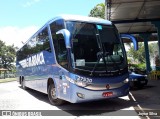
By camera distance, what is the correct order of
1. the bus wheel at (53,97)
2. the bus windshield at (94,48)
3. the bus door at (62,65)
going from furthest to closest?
the bus wheel at (53,97), the bus door at (62,65), the bus windshield at (94,48)

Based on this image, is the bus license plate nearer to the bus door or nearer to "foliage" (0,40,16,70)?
the bus door

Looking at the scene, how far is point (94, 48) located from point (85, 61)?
684 mm

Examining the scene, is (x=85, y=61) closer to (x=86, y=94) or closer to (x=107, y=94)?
(x=86, y=94)

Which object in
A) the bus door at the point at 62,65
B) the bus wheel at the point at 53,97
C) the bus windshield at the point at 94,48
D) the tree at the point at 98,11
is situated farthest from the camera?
the tree at the point at 98,11

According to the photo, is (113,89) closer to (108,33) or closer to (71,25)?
(108,33)

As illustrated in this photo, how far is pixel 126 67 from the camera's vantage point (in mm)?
8672

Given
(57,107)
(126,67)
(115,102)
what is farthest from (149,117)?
(57,107)

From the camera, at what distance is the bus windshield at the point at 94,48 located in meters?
7.98

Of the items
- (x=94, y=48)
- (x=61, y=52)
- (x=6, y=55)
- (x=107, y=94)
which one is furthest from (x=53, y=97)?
(x=6, y=55)

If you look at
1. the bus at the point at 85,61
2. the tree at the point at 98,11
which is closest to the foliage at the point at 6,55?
the tree at the point at 98,11

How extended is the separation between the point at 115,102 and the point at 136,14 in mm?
14649

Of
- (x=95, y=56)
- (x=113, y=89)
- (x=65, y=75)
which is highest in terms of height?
(x=95, y=56)

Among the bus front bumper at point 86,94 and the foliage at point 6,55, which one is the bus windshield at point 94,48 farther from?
the foliage at point 6,55

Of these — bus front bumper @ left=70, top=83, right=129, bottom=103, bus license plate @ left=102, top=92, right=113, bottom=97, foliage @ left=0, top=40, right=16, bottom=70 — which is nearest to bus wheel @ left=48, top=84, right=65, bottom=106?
bus front bumper @ left=70, top=83, right=129, bottom=103
